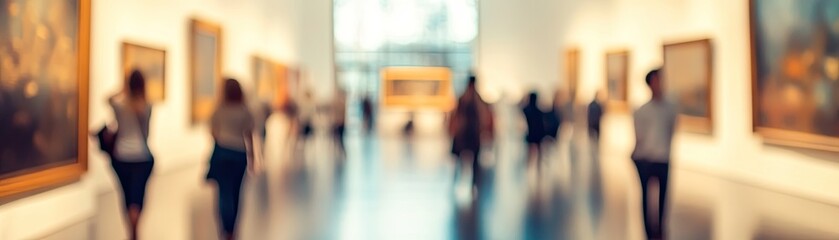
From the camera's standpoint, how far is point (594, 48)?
1087 inches

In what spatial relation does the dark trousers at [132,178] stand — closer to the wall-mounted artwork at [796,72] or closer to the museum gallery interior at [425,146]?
the museum gallery interior at [425,146]

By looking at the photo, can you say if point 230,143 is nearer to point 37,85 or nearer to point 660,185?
point 37,85

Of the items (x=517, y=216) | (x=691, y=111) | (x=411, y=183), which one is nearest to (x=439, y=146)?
(x=691, y=111)

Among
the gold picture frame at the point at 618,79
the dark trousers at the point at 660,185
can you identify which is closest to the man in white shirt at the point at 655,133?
the dark trousers at the point at 660,185

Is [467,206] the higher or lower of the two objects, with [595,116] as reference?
lower

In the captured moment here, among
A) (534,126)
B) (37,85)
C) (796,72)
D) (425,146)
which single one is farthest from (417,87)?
(37,85)

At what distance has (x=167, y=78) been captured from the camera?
17.0m

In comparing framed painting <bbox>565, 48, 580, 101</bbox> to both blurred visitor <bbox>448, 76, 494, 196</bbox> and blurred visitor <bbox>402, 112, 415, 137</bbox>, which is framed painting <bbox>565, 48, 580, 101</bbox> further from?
blurred visitor <bbox>448, 76, 494, 196</bbox>

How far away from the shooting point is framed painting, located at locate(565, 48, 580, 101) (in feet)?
98.0

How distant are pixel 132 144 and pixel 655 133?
194 inches

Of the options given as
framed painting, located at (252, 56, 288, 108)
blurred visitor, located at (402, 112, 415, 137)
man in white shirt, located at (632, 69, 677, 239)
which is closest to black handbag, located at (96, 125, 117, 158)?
man in white shirt, located at (632, 69, 677, 239)

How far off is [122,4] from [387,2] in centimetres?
3141

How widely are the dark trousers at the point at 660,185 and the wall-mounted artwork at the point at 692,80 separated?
9360mm

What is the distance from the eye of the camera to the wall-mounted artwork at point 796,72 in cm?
1239
